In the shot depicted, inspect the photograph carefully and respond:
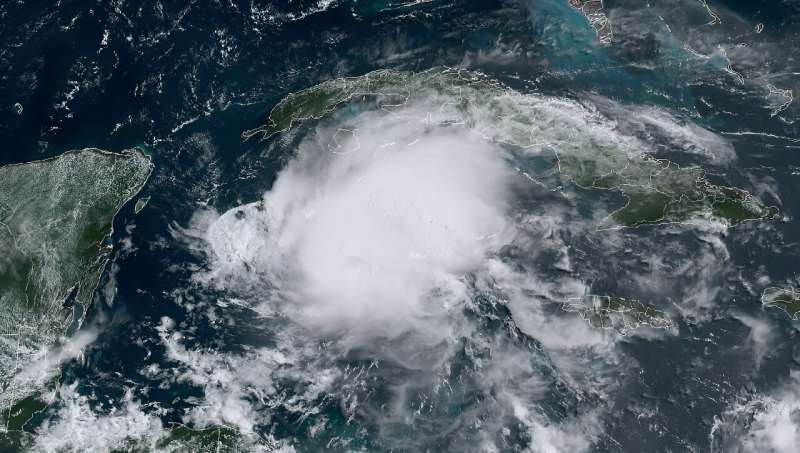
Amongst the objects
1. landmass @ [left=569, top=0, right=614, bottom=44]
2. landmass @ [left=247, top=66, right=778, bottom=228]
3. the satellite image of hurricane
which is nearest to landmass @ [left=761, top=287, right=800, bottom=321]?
the satellite image of hurricane

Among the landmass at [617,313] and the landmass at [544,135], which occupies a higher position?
the landmass at [544,135]

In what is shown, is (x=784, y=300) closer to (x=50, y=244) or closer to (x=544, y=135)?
(x=544, y=135)

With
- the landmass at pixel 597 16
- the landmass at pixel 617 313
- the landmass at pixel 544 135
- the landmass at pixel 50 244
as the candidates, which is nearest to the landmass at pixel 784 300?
the landmass at pixel 544 135

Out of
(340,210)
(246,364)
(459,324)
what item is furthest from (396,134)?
(246,364)

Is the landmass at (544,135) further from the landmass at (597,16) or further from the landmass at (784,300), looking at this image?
the landmass at (597,16)

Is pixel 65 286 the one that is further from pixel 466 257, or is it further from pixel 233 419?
pixel 466 257
